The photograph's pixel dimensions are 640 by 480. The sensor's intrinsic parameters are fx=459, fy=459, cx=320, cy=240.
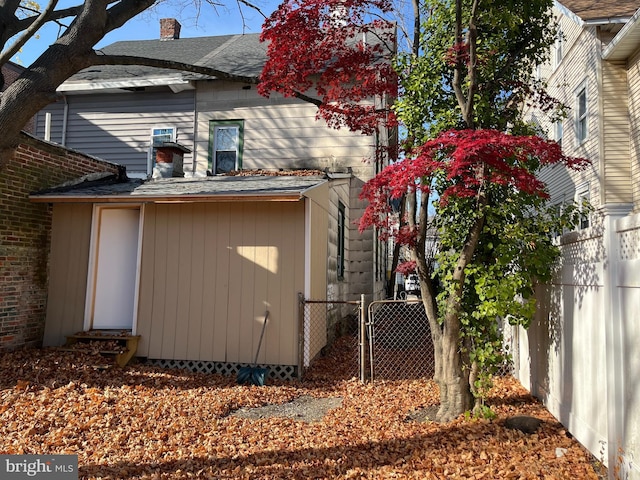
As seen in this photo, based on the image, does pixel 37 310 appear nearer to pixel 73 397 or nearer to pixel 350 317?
pixel 73 397

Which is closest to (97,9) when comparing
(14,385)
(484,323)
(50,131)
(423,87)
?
(423,87)

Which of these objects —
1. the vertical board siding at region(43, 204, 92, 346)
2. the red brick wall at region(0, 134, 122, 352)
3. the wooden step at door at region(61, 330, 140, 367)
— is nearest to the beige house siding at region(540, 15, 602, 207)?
the wooden step at door at region(61, 330, 140, 367)

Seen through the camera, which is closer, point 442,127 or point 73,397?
point 442,127

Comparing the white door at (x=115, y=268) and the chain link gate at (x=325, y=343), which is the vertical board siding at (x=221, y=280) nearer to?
the chain link gate at (x=325, y=343)

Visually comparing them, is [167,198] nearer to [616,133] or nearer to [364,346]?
[364,346]

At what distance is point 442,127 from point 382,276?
11.4 m

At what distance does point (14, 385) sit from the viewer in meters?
5.88

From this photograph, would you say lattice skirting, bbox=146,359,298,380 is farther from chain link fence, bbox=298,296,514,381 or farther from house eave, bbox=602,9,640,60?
house eave, bbox=602,9,640,60

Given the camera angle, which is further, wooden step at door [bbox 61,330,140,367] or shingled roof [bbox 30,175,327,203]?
wooden step at door [bbox 61,330,140,367]

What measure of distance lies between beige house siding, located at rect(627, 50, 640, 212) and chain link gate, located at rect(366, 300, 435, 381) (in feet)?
20.5

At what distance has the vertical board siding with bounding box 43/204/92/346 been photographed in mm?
8023

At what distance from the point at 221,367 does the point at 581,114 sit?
40.9 feet

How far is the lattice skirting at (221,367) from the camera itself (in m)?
7.23

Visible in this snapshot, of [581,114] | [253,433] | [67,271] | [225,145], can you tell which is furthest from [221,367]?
[581,114]
